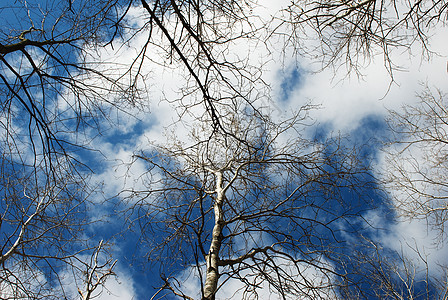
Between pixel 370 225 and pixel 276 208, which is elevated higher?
pixel 276 208

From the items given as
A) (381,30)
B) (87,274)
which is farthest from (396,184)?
(87,274)

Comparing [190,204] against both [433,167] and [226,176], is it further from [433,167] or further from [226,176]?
[433,167]

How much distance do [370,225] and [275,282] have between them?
55.2 inches

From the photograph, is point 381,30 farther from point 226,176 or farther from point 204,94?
point 226,176

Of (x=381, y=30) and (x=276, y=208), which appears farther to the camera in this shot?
(x=276, y=208)

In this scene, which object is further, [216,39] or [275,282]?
[275,282]

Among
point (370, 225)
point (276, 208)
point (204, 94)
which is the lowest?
→ point (370, 225)

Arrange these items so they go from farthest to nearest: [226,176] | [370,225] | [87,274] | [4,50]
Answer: [87,274] < [226,176] < [370,225] < [4,50]

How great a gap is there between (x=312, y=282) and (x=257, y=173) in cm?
184

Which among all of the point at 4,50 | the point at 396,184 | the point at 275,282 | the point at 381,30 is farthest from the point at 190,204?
the point at 396,184

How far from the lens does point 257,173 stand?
Result: 5.09 meters

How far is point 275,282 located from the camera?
13.0 ft

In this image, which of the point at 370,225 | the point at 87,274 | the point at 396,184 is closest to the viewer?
the point at 370,225

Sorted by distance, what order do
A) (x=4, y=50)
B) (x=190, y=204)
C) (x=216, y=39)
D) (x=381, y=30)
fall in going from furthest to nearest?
(x=190, y=204) → (x=381, y=30) → (x=216, y=39) → (x=4, y=50)
